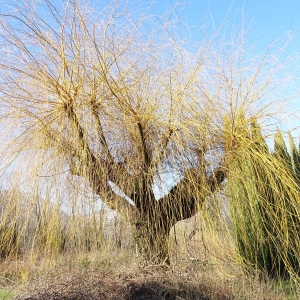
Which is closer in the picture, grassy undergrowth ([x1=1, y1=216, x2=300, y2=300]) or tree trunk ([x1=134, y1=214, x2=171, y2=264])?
grassy undergrowth ([x1=1, y1=216, x2=300, y2=300])

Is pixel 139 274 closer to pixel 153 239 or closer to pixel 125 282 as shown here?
pixel 125 282

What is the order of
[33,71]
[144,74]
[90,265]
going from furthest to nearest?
[90,265] → [144,74] → [33,71]

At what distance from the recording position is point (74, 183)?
257 cm

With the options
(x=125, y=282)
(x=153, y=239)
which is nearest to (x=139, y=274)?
(x=125, y=282)

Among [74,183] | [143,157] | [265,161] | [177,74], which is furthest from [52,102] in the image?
[265,161]

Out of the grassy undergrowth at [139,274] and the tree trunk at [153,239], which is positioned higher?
the tree trunk at [153,239]

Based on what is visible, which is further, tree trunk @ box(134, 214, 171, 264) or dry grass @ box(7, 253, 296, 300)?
tree trunk @ box(134, 214, 171, 264)

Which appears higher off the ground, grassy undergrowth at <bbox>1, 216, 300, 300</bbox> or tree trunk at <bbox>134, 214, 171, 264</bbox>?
tree trunk at <bbox>134, 214, 171, 264</bbox>

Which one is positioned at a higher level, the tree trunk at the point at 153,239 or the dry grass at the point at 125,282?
the tree trunk at the point at 153,239

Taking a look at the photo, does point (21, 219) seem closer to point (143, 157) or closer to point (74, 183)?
point (74, 183)

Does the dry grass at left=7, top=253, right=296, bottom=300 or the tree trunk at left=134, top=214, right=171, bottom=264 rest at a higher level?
the tree trunk at left=134, top=214, right=171, bottom=264

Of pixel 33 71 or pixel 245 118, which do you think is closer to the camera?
pixel 33 71

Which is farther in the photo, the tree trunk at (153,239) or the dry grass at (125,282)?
the tree trunk at (153,239)

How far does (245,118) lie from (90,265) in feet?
5.38
